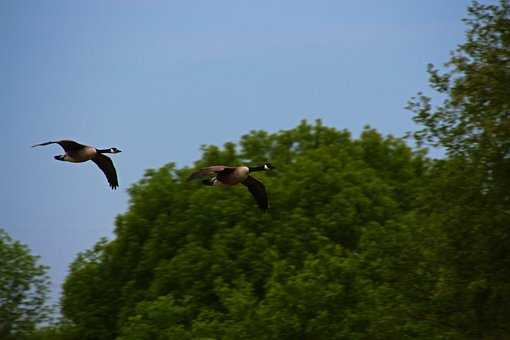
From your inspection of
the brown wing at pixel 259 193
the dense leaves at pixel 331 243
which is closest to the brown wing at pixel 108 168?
the brown wing at pixel 259 193

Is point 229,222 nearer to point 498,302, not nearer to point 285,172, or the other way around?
point 285,172

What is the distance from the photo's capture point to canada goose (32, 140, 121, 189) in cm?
2116

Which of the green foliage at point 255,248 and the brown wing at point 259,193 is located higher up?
the green foliage at point 255,248

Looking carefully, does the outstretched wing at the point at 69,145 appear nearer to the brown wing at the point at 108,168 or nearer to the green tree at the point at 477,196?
the brown wing at the point at 108,168

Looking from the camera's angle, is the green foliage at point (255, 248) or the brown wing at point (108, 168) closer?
the brown wing at point (108, 168)

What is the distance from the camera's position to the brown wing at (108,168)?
902 inches

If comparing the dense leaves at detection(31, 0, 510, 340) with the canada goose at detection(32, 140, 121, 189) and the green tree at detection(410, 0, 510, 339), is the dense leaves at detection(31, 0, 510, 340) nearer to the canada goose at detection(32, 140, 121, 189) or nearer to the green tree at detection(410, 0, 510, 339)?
the green tree at detection(410, 0, 510, 339)

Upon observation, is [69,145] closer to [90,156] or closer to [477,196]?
[90,156]

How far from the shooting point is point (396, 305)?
27562mm

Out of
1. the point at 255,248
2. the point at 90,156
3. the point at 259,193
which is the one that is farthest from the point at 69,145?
the point at 255,248

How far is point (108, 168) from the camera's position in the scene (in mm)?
23094

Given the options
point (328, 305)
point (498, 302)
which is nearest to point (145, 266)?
point (328, 305)

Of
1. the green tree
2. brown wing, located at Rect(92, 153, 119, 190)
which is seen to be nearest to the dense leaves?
the green tree

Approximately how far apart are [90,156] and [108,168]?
1238 millimetres
